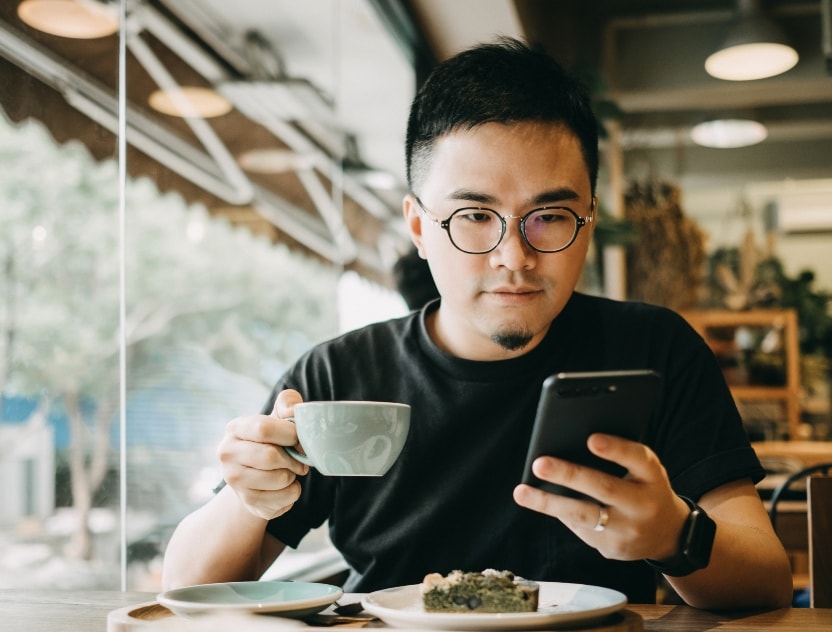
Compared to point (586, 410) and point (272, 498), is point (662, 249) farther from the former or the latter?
point (586, 410)

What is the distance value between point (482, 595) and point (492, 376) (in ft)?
1.77

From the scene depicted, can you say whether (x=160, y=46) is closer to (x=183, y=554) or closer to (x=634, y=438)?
(x=183, y=554)

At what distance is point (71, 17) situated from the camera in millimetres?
1522

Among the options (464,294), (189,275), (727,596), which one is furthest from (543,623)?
(189,275)

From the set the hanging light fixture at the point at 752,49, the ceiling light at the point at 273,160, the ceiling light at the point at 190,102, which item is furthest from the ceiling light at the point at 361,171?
the hanging light fixture at the point at 752,49

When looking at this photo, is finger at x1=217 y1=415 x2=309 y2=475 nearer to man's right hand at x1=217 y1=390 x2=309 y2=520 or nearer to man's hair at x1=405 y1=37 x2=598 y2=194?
man's right hand at x1=217 y1=390 x2=309 y2=520

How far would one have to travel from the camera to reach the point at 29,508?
1452 mm

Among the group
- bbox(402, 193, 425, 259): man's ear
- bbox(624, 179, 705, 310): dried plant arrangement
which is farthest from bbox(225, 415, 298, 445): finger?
bbox(624, 179, 705, 310): dried plant arrangement

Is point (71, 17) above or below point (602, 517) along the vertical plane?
above

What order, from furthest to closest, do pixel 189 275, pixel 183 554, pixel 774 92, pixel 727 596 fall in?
1. pixel 774 92
2. pixel 189 275
3. pixel 183 554
4. pixel 727 596

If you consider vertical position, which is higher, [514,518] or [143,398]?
[143,398]

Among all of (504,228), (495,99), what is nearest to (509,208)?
(504,228)

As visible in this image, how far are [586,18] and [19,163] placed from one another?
4375 mm

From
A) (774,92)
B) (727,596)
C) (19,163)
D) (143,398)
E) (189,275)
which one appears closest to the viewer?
(727,596)
